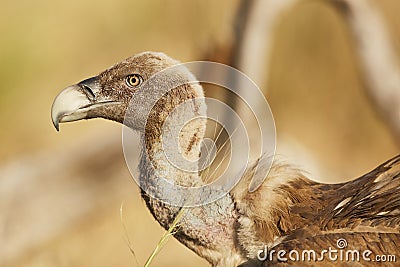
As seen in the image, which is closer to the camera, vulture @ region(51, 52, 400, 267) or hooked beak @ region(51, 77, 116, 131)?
vulture @ region(51, 52, 400, 267)

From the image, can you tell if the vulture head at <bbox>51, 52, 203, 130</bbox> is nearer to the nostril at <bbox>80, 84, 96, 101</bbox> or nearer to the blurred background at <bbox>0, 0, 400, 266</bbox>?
the nostril at <bbox>80, 84, 96, 101</bbox>

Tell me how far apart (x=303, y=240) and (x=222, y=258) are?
0.28 metres

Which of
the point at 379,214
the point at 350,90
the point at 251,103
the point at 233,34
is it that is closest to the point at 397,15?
the point at 350,90

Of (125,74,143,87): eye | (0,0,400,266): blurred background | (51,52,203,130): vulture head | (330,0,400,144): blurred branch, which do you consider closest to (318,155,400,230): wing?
A: (51,52,203,130): vulture head

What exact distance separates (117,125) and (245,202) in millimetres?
2739

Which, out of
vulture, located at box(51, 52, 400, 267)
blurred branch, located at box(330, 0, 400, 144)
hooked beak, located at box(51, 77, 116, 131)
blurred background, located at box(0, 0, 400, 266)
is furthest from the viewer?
blurred branch, located at box(330, 0, 400, 144)

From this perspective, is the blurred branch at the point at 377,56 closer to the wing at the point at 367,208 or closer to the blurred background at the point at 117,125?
the blurred background at the point at 117,125

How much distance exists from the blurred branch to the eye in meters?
2.57

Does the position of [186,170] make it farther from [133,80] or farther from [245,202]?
[133,80]

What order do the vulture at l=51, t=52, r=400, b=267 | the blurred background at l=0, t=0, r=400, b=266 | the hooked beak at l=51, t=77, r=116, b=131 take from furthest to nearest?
the blurred background at l=0, t=0, r=400, b=266
the hooked beak at l=51, t=77, r=116, b=131
the vulture at l=51, t=52, r=400, b=267

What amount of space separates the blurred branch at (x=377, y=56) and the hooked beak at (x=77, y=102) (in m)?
2.64

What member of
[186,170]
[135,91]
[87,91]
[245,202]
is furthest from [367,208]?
[87,91]

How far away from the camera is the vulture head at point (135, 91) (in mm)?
3174

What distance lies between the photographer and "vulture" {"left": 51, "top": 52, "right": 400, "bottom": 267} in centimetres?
300
